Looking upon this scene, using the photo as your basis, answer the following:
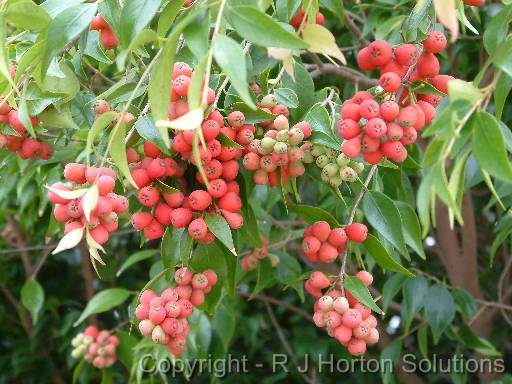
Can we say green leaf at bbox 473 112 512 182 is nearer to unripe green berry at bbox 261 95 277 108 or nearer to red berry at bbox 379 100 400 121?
red berry at bbox 379 100 400 121

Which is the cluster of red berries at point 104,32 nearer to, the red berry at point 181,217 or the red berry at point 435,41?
the red berry at point 181,217

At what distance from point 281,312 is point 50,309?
3.13 feet

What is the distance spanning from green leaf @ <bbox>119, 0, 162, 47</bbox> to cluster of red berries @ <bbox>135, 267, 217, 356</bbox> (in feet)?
1.22

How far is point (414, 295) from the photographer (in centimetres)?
171

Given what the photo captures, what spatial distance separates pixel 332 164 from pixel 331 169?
0.01m

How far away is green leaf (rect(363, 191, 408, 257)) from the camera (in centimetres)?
107

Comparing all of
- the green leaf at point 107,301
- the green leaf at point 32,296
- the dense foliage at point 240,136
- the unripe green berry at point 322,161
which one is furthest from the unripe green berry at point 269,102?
the green leaf at point 32,296

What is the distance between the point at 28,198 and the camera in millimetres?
1825

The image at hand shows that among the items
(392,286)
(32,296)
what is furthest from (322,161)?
(32,296)

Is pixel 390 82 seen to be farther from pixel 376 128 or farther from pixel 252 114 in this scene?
pixel 252 114

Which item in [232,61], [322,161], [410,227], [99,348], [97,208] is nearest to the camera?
[232,61]

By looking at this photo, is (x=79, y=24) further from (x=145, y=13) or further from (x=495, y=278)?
(x=495, y=278)

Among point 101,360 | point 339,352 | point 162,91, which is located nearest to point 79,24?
point 162,91

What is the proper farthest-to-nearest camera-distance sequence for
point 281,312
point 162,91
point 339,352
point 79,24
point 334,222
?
point 281,312, point 339,352, point 334,222, point 79,24, point 162,91
